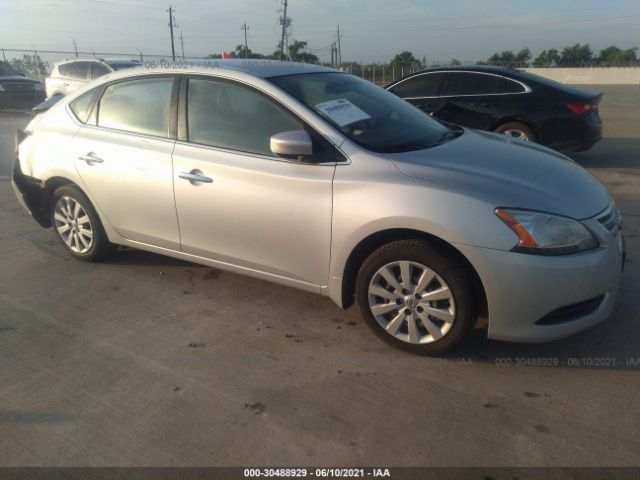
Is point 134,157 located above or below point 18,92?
above

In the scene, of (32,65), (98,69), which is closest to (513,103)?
(98,69)

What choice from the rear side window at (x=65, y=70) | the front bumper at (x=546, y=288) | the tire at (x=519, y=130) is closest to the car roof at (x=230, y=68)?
the front bumper at (x=546, y=288)

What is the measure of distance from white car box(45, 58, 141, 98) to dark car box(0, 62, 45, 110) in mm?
1129

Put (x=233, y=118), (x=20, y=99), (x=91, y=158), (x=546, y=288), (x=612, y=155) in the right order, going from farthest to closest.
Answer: (x=20, y=99)
(x=612, y=155)
(x=91, y=158)
(x=233, y=118)
(x=546, y=288)

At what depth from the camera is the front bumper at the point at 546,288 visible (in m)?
2.76

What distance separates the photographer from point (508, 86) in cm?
785

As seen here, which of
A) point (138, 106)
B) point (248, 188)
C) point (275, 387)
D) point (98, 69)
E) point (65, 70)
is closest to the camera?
point (275, 387)

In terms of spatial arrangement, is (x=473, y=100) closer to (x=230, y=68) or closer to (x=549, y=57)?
(x=230, y=68)

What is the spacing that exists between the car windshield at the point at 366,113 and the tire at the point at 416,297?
2.41ft

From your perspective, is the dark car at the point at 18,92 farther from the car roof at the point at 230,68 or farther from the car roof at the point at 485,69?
the car roof at the point at 230,68

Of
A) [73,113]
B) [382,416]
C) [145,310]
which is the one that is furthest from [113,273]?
[382,416]

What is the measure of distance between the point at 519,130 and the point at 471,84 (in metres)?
1.05

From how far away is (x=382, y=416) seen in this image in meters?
2.67

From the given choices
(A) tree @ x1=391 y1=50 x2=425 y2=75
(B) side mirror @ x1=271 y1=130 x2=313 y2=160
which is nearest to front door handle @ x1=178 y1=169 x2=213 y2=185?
(B) side mirror @ x1=271 y1=130 x2=313 y2=160
